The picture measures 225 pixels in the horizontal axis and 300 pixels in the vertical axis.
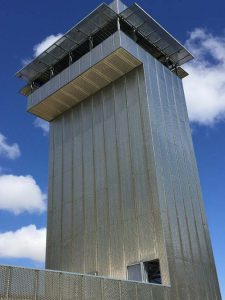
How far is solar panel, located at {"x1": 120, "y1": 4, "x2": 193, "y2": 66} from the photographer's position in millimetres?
35969

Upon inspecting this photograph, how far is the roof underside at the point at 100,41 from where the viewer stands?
3622 cm

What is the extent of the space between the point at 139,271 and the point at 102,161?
1070 centimetres

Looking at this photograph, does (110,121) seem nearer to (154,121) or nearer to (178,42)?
(154,121)

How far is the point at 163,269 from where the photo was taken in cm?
2702

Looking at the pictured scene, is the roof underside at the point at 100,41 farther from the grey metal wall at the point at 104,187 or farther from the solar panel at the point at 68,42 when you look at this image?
the grey metal wall at the point at 104,187

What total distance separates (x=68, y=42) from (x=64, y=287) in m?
25.7

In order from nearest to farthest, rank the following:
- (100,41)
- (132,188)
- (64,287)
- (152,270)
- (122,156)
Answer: (64,287) → (152,270) → (132,188) → (122,156) → (100,41)

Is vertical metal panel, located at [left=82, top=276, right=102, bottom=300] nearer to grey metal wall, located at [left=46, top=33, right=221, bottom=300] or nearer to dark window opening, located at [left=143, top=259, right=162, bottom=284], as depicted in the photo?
grey metal wall, located at [left=46, top=33, right=221, bottom=300]

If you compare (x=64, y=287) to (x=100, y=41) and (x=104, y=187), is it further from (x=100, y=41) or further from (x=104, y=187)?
(x=100, y=41)

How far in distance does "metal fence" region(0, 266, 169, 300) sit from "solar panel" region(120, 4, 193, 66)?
24.1 metres

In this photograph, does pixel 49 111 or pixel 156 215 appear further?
pixel 49 111

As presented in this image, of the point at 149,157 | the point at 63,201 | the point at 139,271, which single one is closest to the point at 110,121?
the point at 149,157

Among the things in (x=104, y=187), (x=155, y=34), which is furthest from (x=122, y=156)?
(x=155, y=34)

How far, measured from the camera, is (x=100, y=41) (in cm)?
3878
